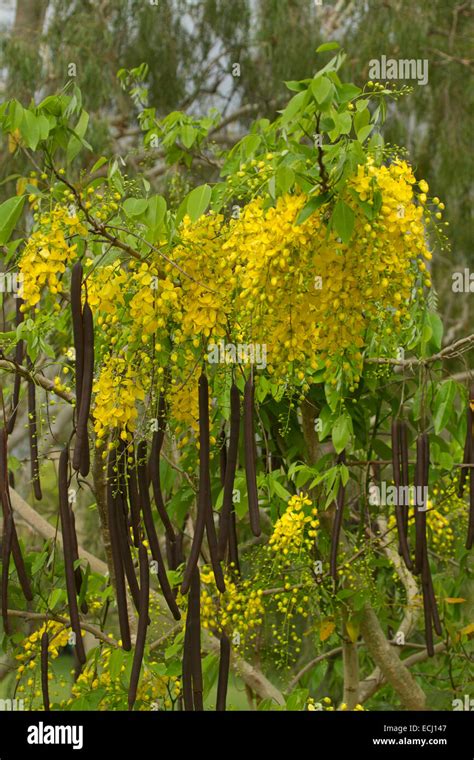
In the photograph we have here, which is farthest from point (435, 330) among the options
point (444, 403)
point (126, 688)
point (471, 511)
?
point (126, 688)

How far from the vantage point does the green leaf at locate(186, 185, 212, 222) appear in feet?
4.50

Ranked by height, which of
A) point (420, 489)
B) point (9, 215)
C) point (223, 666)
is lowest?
point (223, 666)

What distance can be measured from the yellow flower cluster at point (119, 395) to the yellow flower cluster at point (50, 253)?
14 centimetres

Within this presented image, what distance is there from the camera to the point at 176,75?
4180 mm

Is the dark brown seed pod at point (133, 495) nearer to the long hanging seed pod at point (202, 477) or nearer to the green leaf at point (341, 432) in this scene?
the long hanging seed pod at point (202, 477)

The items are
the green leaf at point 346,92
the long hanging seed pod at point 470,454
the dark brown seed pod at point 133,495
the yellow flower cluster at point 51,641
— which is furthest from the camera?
the yellow flower cluster at point 51,641

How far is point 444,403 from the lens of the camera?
1.74m

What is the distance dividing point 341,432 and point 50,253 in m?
0.66

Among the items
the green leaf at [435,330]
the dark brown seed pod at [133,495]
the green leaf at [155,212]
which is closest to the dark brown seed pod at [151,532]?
the dark brown seed pod at [133,495]

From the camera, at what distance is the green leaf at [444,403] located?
1.73 meters

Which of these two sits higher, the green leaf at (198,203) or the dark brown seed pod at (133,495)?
the green leaf at (198,203)

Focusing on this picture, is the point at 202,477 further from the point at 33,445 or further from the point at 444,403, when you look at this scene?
the point at 444,403

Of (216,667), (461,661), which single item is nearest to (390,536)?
(461,661)
